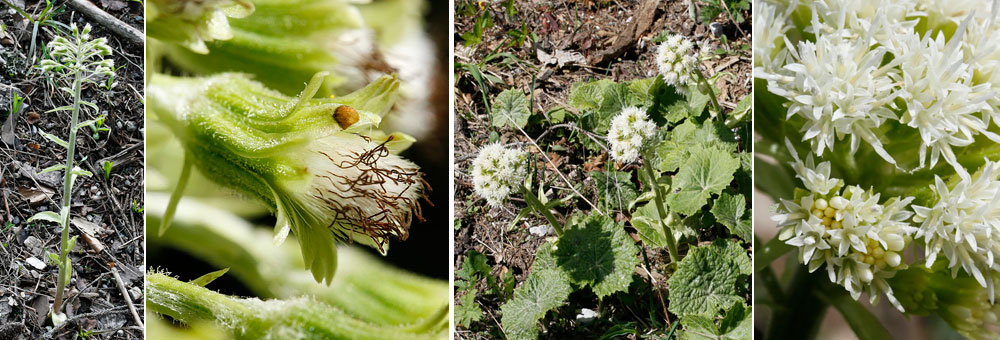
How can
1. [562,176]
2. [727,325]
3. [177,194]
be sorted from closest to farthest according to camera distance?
[727,325] < [177,194] < [562,176]

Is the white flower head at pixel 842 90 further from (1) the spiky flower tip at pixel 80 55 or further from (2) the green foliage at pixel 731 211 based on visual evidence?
(1) the spiky flower tip at pixel 80 55

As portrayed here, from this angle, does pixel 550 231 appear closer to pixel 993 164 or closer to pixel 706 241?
pixel 706 241

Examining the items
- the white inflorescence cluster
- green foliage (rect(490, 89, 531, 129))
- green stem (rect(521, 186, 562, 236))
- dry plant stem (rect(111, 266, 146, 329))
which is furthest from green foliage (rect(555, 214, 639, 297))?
dry plant stem (rect(111, 266, 146, 329))

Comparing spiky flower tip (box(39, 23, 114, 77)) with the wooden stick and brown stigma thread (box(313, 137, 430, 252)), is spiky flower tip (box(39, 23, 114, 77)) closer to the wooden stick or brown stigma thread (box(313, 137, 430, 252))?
the wooden stick

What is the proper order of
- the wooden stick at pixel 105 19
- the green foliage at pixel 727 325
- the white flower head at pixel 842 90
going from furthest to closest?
the wooden stick at pixel 105 19
the green foliage at pixel 727 325
the white flower head at pixel 842 90

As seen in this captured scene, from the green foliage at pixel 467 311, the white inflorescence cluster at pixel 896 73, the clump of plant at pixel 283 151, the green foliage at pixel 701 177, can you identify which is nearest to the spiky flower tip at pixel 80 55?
the clump of plant at pixel 283 151

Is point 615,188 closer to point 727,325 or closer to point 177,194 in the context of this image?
point 727,325

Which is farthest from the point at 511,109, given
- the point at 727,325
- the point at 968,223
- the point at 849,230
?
the point at 968,223
